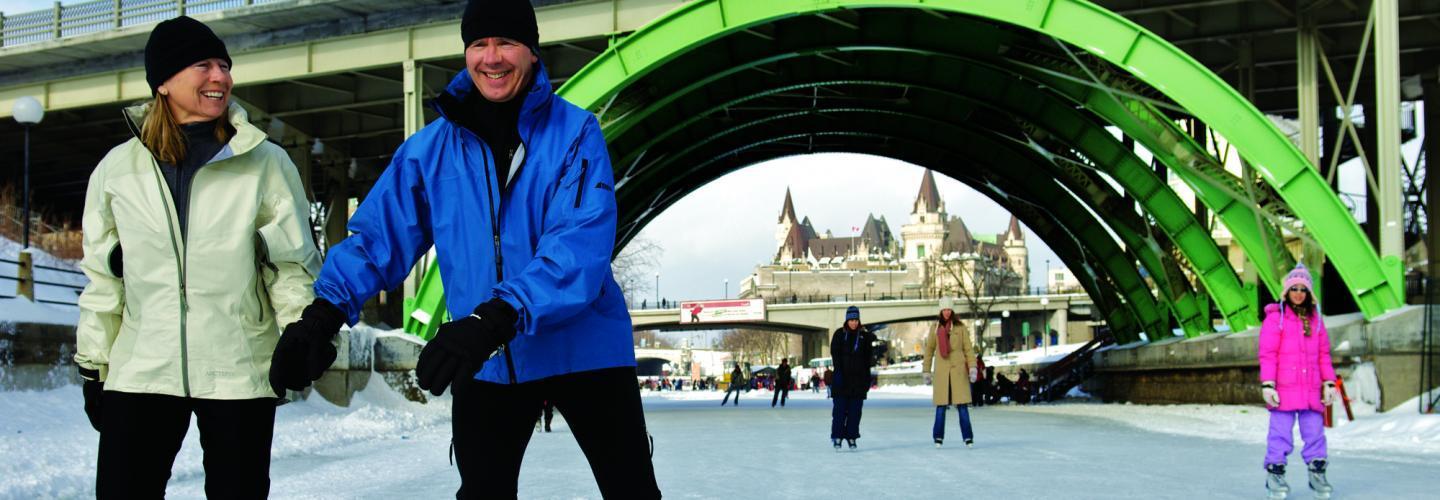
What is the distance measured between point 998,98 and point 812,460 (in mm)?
17902

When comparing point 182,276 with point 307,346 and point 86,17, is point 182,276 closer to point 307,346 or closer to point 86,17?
point 307,346

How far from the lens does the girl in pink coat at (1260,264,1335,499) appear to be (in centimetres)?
806

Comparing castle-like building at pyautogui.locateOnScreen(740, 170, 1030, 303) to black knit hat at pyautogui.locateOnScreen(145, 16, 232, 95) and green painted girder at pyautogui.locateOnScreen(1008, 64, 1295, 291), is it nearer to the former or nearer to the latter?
green painted girder at pyautogui.locateOnScreen(1008, 64, 1295, 291)

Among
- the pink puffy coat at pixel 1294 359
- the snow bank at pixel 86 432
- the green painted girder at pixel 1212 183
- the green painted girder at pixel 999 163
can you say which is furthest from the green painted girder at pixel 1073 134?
the pink puffy coat at pixel 1294 359

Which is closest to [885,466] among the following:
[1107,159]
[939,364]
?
[939,364]

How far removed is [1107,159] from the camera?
26.6 metres

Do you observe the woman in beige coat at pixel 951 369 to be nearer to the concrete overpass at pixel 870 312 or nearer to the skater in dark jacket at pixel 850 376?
the skater in dark jacket at pixel 850 376

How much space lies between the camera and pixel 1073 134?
27.2 m

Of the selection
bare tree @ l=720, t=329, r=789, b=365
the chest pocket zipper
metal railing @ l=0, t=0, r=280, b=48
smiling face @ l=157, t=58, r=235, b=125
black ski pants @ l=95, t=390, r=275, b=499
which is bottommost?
bare tree @ l=720, t=329, r=789, b=365

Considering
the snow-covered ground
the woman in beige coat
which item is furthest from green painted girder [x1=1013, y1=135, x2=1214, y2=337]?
the woman in beige coat

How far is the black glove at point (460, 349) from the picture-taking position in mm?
2705

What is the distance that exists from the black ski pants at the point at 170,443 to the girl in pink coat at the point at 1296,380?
633 cm

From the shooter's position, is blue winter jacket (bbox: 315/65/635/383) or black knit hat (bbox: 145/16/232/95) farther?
black knit hat (bbox: 145/16/232/95)

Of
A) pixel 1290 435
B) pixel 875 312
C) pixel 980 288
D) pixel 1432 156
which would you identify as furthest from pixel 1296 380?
pixel 980 288
